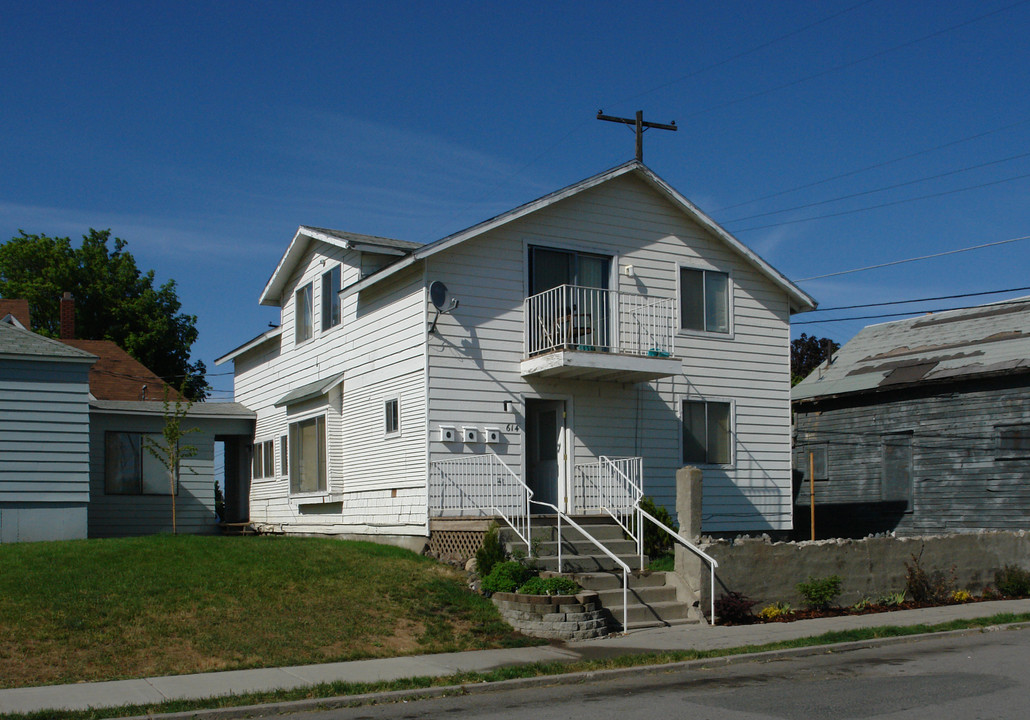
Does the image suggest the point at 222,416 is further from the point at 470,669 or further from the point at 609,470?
the point at 470,669

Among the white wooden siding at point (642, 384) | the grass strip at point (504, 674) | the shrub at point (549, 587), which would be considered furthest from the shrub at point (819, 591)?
the white wooden siding at point (642, 384)

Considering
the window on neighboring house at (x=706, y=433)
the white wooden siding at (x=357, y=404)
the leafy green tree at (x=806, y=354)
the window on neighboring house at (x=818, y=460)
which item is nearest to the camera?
the white wooden siding at (x=357, y=404)

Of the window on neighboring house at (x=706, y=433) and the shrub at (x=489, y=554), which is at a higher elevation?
the window on neighboring house at (x=706, y=433)

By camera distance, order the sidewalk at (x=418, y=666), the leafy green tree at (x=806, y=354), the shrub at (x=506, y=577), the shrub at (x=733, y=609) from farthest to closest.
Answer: the leafy green tree at (x=806, y=354) < the shrub at (x=733, y=609) < the shrub at (x=506, y=577) < the sidewalk at (x=418, y=666)

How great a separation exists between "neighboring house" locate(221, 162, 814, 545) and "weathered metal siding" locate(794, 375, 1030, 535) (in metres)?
6.00

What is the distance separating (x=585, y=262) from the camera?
1981cm

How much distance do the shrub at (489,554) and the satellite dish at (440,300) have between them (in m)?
4.02

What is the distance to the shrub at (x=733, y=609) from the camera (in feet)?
48.6

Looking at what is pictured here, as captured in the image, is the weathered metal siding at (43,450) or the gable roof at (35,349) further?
the gable roof at (35,349)

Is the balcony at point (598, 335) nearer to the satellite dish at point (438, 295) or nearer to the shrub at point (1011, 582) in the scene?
the satellite dish at point (438, 295)

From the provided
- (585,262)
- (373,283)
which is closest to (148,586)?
(373,283)

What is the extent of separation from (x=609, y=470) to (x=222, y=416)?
450 inches

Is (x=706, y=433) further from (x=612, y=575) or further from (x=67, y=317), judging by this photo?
(x=67, y=317)

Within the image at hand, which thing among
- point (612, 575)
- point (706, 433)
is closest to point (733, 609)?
point (612, 575)
